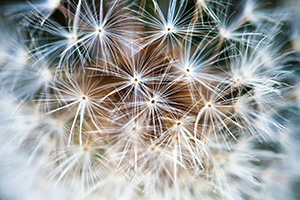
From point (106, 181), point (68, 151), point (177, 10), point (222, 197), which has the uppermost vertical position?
point (177, 10)

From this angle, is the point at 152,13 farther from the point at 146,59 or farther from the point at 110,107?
the point at 110,107

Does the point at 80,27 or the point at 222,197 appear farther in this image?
the point at 222,197

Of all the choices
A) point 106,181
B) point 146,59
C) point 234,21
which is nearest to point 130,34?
point 146,59

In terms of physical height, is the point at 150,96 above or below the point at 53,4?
below

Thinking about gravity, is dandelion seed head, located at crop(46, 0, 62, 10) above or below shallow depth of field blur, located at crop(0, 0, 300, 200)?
above

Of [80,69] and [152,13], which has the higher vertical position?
[152,13]

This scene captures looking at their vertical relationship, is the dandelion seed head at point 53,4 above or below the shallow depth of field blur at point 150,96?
above

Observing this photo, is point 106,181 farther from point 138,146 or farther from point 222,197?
point 222,197
